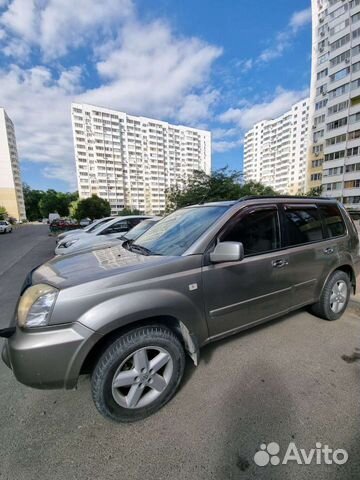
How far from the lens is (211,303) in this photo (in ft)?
6.43

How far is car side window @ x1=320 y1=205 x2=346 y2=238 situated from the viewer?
9.72 feet

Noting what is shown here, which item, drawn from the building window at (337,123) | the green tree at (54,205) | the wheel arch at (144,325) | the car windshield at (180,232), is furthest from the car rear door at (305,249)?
the green tree at (54,205)

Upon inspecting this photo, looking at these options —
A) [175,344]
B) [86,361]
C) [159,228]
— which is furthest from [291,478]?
[159,228]

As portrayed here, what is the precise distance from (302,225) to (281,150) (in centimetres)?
9772

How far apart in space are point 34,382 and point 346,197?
145ft

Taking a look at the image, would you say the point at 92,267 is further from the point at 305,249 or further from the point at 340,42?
the point at 340,42

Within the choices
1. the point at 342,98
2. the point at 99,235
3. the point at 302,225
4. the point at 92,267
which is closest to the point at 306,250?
the point at 302,225

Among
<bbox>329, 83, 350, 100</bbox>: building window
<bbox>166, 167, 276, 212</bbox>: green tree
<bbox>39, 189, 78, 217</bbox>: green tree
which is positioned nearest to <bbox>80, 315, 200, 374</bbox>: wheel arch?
<bbox>166, 167, 276, 212</bbox>: green tree

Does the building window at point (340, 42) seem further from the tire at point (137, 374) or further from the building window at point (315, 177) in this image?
the tire at point (137, 374)

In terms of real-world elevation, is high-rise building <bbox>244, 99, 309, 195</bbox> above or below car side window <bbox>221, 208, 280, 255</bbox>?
above

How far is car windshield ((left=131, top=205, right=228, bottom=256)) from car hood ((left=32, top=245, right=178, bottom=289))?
19 cm

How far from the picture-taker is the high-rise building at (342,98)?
1272 inches

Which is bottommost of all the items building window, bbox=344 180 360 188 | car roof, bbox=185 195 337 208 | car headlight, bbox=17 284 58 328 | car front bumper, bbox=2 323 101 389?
car front bumper, bbox=2 323 101 389

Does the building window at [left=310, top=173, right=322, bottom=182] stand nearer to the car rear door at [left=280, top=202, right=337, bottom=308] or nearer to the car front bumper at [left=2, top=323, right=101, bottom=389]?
the car rear door at [left=280, top=202, right=337, bottom=308]
